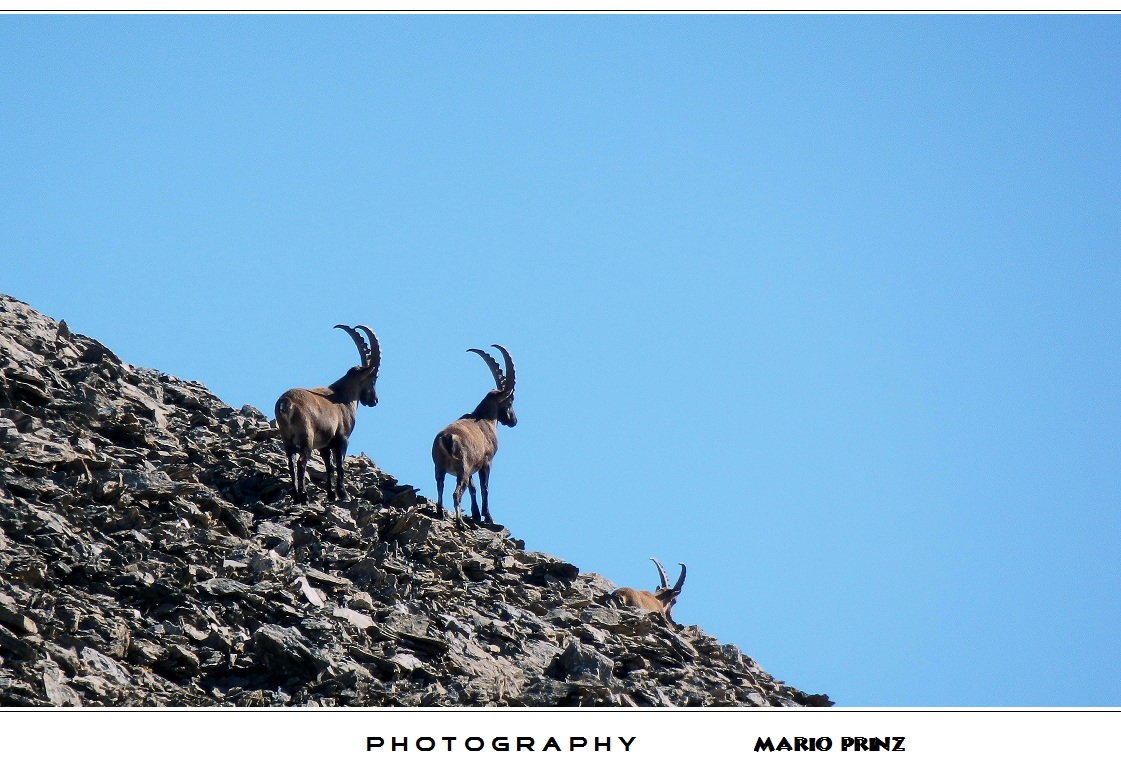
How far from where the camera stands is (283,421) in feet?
60.2

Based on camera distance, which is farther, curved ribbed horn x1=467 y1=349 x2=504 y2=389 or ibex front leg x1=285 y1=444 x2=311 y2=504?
curved ribbed horn x1=467 y1=349 x2=504 y2=389

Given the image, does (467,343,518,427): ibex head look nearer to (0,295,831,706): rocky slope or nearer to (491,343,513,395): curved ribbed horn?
(491,343,513,395): curved ribbed horn

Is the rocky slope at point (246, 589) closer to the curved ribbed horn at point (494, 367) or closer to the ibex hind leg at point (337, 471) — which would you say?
the ibex hind leg at point (337, 471)

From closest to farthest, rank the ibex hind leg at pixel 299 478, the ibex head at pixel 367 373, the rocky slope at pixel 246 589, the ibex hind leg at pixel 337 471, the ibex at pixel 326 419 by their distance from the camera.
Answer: the rocky slope at pixel 246 589
the ibex hind leg at pixel 299 478
the ibex at pixel 326 419
the ibex hind leg at pixel 337 471
the ibex head at pixel 367 373

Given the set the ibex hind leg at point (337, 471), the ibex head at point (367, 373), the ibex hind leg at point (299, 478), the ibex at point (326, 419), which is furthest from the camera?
the ibex head at point (367, 373)

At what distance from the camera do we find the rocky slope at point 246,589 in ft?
45.4

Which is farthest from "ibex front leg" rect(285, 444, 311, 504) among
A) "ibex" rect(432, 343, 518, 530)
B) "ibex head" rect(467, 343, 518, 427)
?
"ibex head" rect(467, 343, 518, 427)

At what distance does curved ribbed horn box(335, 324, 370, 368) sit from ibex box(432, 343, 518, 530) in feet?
5.19

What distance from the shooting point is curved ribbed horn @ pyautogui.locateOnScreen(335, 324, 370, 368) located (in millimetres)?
21109

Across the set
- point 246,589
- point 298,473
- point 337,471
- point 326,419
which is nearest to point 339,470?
point 337,471

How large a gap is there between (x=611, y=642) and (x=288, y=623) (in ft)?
12.1

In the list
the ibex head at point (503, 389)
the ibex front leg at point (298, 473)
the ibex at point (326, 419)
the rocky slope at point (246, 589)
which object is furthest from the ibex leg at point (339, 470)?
the ibex head at point (503, 389)
